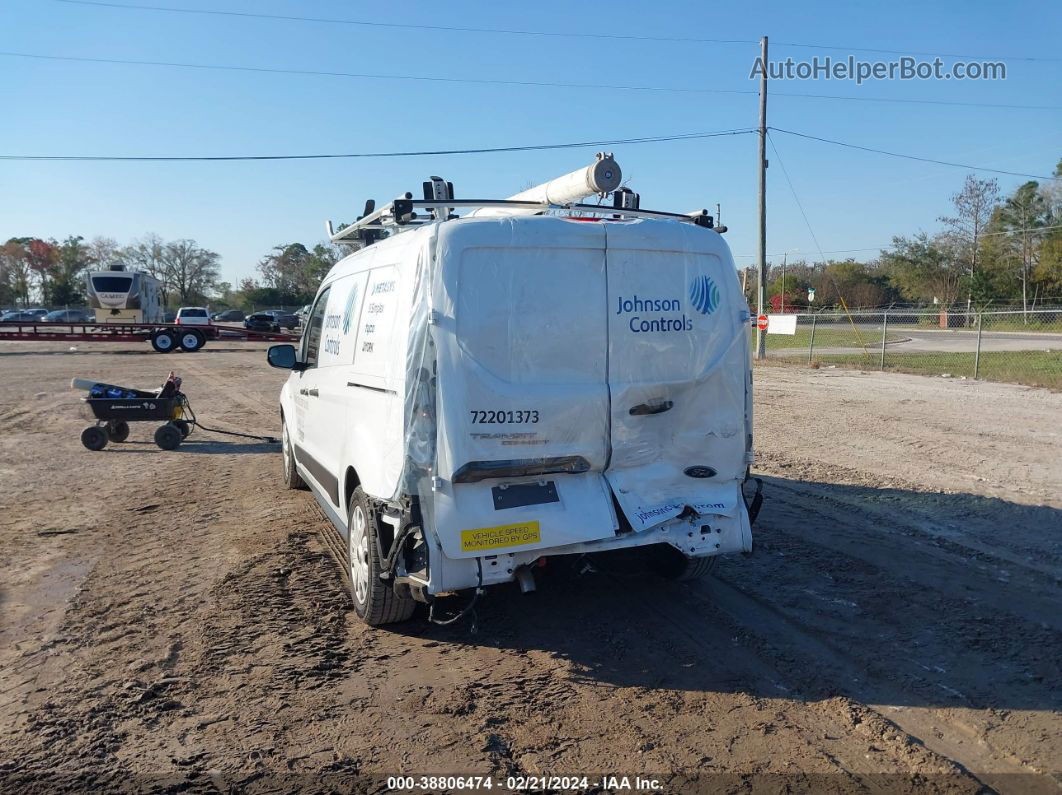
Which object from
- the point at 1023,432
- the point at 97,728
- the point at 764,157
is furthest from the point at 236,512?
the point at 764,157

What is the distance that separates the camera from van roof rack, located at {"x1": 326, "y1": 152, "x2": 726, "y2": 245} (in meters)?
4.84

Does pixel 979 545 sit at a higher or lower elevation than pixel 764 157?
lower

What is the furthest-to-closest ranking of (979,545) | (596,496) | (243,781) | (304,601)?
(979,545) < (304,601) < (596,496) < (243,781)

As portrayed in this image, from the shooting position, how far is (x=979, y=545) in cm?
645

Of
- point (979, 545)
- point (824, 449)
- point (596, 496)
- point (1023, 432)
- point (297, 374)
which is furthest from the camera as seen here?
point (1023, 432)

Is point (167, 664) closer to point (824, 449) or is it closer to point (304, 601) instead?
point (304, 601)

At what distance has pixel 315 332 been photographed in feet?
23.2

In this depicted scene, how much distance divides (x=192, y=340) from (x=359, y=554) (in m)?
31.0

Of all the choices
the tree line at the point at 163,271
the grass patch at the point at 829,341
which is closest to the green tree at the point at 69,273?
the tree line at the point at 163,271

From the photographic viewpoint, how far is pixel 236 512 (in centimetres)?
782

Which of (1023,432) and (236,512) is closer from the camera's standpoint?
(236,512)

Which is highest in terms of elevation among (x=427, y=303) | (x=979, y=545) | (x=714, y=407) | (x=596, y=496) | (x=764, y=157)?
(x=764, y=157)

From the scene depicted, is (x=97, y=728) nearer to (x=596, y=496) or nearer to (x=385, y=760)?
→ (x=385, y=760)

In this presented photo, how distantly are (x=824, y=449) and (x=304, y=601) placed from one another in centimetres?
732
